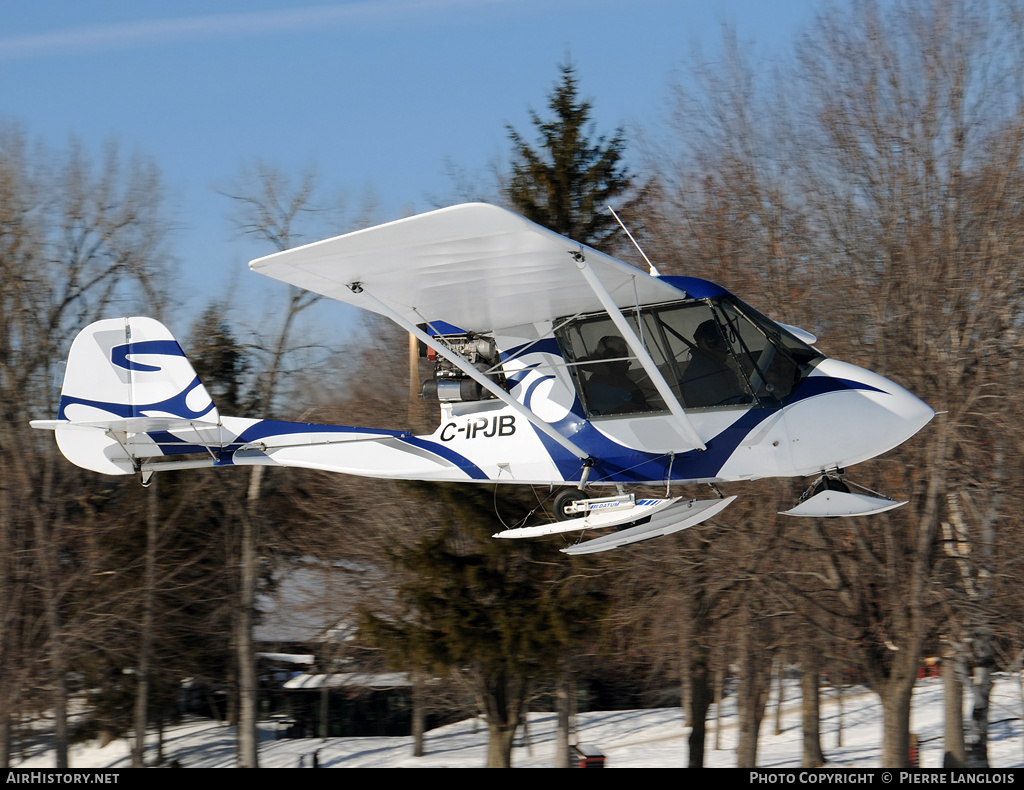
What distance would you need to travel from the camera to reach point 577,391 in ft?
34.8

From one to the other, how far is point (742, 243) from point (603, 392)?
21.6ft

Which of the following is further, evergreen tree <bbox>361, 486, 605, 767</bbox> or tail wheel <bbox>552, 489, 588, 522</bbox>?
evergreen tree <bbox>361, 486, 605, 767</bbox>

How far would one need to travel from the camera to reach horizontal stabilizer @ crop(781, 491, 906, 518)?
368 inches

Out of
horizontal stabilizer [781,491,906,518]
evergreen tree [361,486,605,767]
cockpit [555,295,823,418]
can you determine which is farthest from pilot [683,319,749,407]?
evergreen tree [361,486,605,767]

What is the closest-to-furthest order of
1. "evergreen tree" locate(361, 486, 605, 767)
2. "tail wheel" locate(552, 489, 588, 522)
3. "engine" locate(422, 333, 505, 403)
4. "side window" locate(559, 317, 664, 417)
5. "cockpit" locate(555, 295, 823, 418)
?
"cockpit" locate(555, 295, 823, 418), "side window" locate(559, 317, 664, 417), "tail wheel" locate(552, 489, 588, 522), "engine" locate(422, 333, 505, 403), "evergreen tree" locate(361, 486, 605, 767)

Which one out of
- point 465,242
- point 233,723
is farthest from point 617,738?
point 465,242

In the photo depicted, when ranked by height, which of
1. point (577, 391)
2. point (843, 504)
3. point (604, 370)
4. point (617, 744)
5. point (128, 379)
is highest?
point (128, 379)

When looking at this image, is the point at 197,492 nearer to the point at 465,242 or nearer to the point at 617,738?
the point at 465,242

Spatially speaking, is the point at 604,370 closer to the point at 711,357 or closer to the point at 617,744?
the point at 711,357

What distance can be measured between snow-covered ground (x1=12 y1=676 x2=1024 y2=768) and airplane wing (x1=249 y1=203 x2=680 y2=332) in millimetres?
18552

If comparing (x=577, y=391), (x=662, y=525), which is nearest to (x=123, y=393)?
(x=577, y=391)

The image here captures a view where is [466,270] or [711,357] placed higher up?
[466,270]

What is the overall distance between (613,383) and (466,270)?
7.00 feet

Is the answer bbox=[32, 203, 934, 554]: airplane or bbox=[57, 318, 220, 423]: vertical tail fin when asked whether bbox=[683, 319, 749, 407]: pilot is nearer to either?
bbox=[32, 203, 934, 554]: airplane
